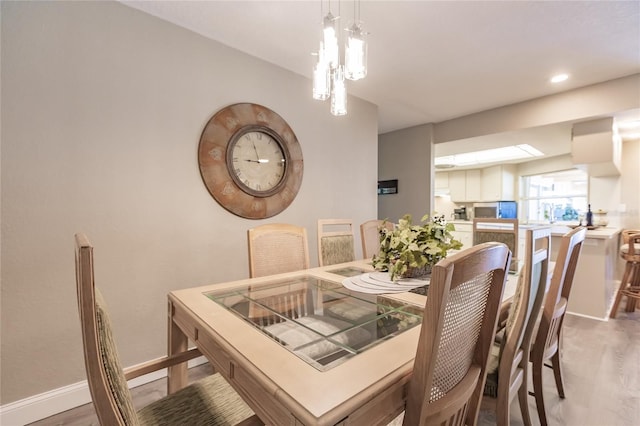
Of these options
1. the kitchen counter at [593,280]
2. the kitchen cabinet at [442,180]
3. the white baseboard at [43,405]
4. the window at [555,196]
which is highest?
the kitchen cabinet at [442,180]

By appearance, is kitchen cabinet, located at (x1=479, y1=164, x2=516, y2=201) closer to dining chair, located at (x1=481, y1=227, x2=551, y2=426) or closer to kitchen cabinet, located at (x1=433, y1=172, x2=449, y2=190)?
kitchen cabinet, located at (x1=433, y1=172, x2=449, y2=190)

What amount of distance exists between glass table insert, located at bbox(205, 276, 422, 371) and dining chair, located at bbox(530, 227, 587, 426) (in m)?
0.71

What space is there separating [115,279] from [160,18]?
1848 mm

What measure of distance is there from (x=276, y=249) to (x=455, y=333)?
1307mm

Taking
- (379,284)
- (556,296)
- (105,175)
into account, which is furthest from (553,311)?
(105,175)

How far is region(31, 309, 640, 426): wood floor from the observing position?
161cm

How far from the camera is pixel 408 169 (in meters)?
4.55

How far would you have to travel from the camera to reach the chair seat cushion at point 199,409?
970mm

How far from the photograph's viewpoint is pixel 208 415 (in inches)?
39.4

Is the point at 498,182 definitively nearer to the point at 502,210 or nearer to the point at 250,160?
the point at 502,210

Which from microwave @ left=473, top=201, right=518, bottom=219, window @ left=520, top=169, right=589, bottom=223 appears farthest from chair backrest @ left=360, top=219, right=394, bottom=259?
window @ left=520, top=169, right=589, bottom=223

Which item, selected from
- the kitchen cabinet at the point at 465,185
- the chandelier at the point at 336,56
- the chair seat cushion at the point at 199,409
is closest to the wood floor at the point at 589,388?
the chair seat cushion at the point at 199,409

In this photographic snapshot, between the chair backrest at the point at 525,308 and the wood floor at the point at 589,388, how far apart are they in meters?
0.64

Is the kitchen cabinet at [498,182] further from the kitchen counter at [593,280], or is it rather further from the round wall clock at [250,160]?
the round wall clock at [250,160]
